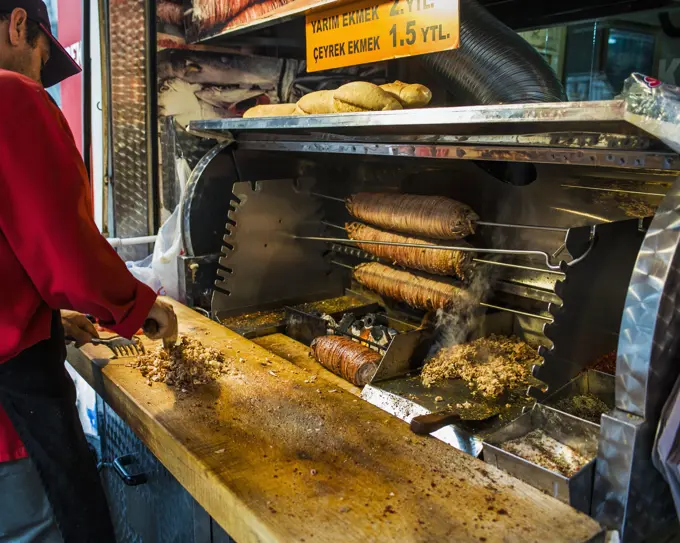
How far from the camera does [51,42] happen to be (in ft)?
6.93

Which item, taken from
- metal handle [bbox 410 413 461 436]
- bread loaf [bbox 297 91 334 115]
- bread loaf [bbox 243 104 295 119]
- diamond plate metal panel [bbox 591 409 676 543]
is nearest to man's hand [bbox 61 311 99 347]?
bread loaf [bbox 243 104 295 119]

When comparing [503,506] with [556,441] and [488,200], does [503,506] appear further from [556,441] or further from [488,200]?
[488,200]

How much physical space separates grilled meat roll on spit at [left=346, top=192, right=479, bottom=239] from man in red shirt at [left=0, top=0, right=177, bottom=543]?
1075 millimetres

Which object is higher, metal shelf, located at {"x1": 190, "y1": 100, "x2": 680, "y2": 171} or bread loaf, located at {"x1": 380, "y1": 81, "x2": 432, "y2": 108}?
bread loaf, located at {"x1": 380, "y1": 81, "x2": 432, "y2": 108}

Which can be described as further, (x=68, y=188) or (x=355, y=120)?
(x=355, y=120)

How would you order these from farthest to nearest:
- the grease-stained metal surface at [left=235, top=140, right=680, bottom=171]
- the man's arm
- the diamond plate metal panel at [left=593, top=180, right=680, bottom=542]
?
1. the man's arm
2. the grease-stained metal surface at [left=235, top=140, right=680, bottom=171]
3. the diamond plate metal panel at [left=593, top=180, right=680, bottom=542]

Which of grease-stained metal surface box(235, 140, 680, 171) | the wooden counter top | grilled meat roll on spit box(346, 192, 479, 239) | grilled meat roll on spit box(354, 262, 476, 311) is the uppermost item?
grease-stained metal surface box(235, 140, 680, 171)

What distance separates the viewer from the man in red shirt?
1639 millimetres

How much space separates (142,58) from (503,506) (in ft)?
10.6

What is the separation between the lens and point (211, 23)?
3443 mm

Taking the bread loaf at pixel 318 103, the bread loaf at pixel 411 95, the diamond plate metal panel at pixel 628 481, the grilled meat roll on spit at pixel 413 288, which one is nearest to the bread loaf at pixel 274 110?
the bread loaf at pixel 318 103

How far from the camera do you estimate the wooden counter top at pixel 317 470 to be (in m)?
1.38

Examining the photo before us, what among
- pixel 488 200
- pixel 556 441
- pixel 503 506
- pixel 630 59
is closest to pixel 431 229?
pixel 488 200

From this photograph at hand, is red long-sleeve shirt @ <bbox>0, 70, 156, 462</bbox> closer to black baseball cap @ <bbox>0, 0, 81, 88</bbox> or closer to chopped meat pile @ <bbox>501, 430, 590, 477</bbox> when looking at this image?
black baseball cap @ <bbox>0, 0, 81, 88</bbox>
